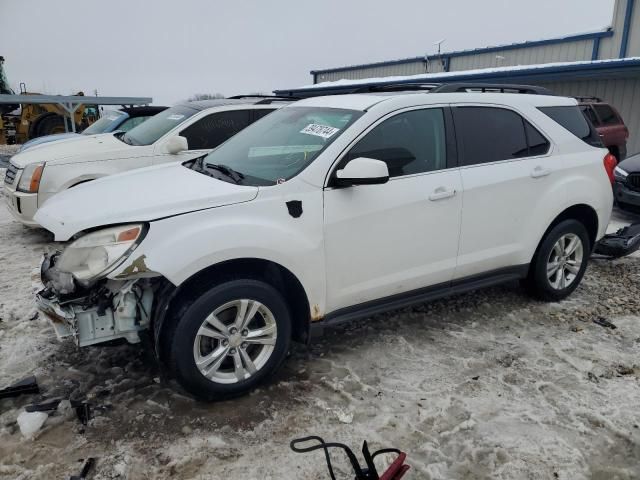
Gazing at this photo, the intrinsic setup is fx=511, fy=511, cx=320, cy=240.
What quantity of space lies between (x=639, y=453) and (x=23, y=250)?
6.31 metres

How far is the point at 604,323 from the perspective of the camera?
14.2ft

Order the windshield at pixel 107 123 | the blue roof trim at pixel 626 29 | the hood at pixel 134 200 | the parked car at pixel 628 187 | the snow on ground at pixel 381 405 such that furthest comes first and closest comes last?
the blue roof trim at pixel 626 29 < the windshield at pixel 107 123 < the parked car at pixel 628 187 < the hood at pixel 134 200 < the snow on ground at pixel 381 405

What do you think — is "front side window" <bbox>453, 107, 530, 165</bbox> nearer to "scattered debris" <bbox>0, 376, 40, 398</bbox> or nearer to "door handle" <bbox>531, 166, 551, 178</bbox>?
"door handle" <bbox>531, 166, 551, 178</bbox>

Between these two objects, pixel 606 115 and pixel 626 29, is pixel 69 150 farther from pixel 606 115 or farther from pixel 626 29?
pixel 626 29

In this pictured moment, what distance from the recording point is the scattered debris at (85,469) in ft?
8.18

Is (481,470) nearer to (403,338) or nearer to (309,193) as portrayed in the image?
(403,338)

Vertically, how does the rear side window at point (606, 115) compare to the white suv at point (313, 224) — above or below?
above

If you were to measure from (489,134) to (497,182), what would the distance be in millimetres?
392

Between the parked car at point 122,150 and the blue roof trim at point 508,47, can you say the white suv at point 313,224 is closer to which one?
the parked car at point 122,150

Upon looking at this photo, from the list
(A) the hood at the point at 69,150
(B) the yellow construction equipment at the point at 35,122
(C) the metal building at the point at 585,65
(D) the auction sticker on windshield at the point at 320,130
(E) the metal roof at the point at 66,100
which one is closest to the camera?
(D) the auction sticker on windshield at the point at 320,130

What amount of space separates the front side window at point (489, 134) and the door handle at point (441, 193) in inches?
11.8

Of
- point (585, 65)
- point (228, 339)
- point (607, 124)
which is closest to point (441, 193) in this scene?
point (228, 339)

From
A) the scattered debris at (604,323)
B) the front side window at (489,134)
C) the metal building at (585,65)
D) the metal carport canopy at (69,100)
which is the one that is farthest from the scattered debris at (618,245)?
the metal carport canopy at (69,100)

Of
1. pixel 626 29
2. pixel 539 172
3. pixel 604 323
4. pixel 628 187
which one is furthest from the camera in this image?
pixel 626 29
